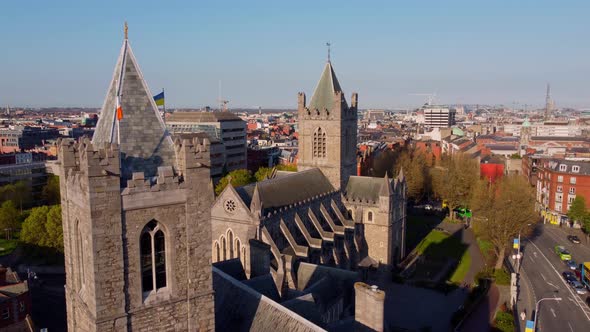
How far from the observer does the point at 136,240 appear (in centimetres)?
1602

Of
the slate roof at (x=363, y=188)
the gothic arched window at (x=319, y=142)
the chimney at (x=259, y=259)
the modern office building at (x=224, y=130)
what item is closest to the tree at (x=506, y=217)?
the slate roof at (x=363, y=188)

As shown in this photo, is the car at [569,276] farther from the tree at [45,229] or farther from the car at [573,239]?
the tree at [45,229]

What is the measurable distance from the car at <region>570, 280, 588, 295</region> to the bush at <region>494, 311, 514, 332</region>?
13.6 metres

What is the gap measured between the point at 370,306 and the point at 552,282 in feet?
135

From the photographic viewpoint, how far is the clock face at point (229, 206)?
4400 cm

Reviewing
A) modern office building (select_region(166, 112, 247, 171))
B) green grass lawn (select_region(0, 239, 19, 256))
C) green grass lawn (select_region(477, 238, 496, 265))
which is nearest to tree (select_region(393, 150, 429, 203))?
green grass lawn (select_region(477, 238, 496, 265))

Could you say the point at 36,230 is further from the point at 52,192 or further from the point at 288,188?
the point at 288,188

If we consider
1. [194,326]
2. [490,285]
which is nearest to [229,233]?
[194,326]

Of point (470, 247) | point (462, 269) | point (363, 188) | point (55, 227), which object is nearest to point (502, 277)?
point (462, 269)

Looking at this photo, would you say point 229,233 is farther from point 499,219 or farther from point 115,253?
point 499,219

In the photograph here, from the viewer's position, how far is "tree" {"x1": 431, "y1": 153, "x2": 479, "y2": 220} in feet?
275

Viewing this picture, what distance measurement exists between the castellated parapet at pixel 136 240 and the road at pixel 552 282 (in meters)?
39.2

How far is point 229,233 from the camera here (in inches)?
1767

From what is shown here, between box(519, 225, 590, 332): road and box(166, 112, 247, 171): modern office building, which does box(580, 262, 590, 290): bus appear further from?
box(166, 112, 247, 171): modern office building
